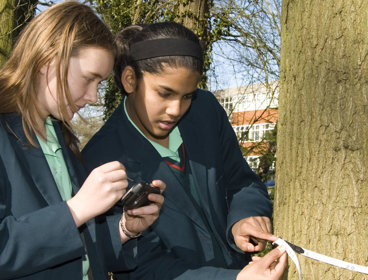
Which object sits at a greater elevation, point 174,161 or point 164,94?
point 164,94

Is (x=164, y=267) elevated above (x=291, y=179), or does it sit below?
below

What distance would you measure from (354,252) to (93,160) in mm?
1182

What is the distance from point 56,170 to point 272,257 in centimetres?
89

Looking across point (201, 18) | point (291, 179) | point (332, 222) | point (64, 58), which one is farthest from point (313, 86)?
point (201, 18)

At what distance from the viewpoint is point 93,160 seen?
2.00 meters

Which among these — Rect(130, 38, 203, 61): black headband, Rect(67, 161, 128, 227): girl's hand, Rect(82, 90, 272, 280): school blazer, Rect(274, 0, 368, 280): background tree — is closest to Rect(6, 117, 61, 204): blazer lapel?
Rect(67, 161, 128, 227): girl's hand

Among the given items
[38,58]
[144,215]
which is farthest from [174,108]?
[38,58]

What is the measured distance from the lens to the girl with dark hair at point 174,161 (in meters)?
1.98

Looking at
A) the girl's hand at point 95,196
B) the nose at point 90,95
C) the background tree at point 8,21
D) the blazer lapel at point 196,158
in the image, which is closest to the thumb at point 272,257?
the blazer lapel at point 196,158

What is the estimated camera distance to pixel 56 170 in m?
1.74

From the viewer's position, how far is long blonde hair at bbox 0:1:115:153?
1635 mm

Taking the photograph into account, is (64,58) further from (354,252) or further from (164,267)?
(354,252)

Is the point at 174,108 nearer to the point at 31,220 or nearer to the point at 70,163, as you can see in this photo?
the point at 70,163

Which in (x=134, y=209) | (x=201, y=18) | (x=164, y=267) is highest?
(x=201, y=18)
